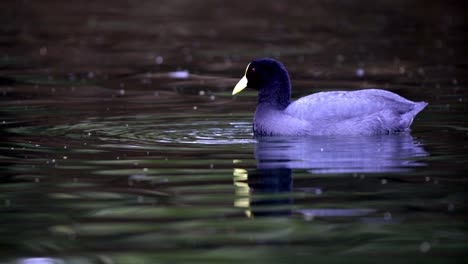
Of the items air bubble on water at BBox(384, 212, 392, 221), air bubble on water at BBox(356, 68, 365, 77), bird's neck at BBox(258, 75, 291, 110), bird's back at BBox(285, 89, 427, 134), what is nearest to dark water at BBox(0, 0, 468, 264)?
air bubble on water at BBox(384, 212, 392, 221)

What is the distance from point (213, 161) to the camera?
28.6 feet

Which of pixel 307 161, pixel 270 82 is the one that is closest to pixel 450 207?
pixel 307 161

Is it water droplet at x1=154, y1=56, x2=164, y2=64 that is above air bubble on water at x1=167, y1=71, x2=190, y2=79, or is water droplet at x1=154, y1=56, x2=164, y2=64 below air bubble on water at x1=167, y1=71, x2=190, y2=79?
above

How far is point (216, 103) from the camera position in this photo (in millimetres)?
13312

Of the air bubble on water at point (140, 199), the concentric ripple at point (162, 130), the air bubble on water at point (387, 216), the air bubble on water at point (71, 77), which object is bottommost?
the air bubble on water at point (387, 216)

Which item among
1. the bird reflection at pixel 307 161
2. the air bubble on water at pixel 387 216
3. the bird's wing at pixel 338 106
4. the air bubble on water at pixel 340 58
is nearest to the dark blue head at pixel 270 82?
the bird's wing at pixel 338 106

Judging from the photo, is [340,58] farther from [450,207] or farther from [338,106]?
[450,207]

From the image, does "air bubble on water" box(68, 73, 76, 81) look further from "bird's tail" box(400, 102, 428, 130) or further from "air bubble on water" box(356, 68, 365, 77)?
"bird's tail" box(400, 102, 428, 130)

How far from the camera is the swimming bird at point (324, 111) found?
33.2 ft

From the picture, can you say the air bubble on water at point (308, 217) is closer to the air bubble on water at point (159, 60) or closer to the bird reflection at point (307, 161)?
the bird reflection at point (307, 161)

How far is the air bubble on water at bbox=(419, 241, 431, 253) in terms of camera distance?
5651 millimetres

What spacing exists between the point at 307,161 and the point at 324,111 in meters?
1.58

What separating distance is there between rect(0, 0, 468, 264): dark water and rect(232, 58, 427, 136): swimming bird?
221 millimetres

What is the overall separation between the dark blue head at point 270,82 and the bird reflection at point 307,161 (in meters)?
0.69
